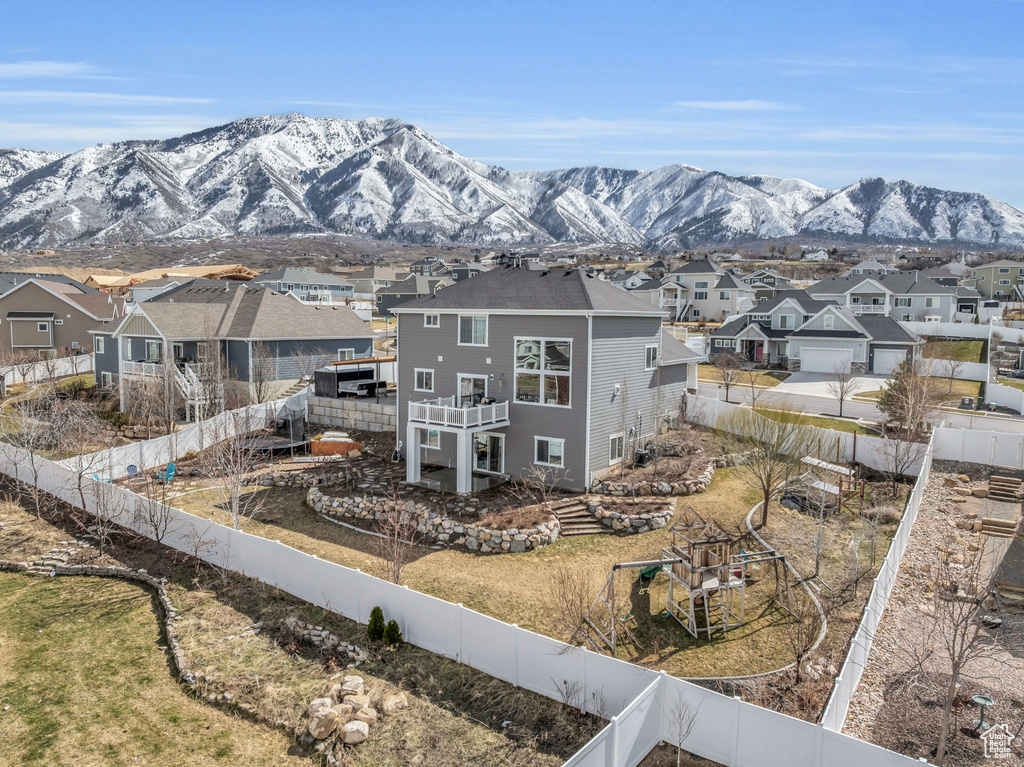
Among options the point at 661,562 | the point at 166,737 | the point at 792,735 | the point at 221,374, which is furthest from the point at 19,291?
the point at 792,735

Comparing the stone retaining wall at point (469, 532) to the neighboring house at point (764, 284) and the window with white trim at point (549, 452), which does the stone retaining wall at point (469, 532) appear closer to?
the window with white trim at point (549, 452)

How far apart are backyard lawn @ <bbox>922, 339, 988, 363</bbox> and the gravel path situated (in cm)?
3004

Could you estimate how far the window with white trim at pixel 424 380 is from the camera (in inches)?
1076

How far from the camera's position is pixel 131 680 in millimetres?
14469

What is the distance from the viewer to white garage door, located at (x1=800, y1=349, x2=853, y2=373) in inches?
2019

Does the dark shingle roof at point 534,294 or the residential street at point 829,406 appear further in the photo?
the residential street at point 829,406

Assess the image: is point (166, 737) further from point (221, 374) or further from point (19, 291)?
point (19, 291)

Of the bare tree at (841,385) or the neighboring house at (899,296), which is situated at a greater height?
the neighboring house at (899,296)

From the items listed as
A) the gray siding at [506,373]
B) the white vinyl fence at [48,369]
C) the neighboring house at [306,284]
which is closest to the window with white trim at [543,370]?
the gray siding at [506,373]

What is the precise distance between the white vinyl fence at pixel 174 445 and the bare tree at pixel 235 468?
67 millimetres

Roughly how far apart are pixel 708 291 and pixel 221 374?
63.9m

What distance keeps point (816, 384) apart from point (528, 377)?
3071cm

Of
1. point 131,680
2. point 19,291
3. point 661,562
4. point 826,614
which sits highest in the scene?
point 19,291

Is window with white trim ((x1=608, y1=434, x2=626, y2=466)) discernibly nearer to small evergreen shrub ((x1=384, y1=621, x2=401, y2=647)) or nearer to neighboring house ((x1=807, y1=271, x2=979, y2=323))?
small evergreen shrub ((x1=384, y1=621, x2=401, y2=647))
